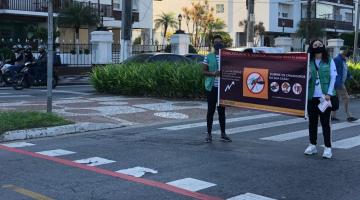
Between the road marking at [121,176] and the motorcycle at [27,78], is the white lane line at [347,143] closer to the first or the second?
the road marking at [121,176]

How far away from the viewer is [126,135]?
34.8 feet

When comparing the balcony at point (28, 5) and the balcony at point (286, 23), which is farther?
the balcony at point (286, 23)

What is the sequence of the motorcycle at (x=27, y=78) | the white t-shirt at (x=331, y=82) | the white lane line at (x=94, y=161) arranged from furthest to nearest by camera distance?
the motorcycle at (x=27, y=78) < the white t-shirt at (x=331, y=82) < the white lane line at (x=94, y=161)

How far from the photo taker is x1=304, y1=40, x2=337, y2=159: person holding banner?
27.3 feet

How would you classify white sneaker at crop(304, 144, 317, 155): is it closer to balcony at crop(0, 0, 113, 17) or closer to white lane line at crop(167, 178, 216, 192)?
white lane line at crop(167, 178, 216, 192)

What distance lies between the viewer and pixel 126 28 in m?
24.5

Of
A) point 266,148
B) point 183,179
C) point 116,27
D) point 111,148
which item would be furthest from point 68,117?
point 116,27

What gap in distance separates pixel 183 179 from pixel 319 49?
116 inches

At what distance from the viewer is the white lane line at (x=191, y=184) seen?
6609mm

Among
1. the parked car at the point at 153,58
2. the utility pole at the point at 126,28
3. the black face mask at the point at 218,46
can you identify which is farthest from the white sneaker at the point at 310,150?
the utility pole at the point at 126,28

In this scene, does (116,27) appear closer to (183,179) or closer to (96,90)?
(96,90)

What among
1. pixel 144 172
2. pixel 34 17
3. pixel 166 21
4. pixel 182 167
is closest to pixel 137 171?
pixel 144 172

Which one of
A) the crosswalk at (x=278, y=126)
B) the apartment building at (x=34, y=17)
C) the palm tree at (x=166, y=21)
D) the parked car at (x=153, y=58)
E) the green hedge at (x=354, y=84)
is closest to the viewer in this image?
the crosswalk at (x=278, y=126)

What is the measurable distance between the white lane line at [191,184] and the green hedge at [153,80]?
9796 mm
